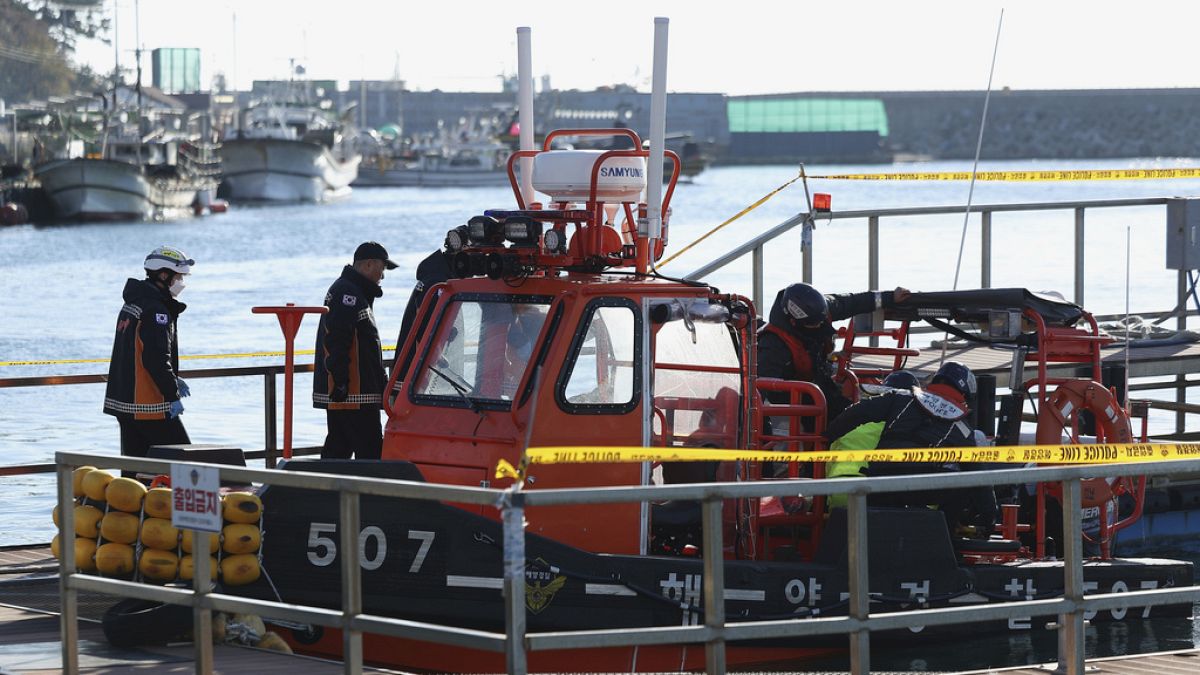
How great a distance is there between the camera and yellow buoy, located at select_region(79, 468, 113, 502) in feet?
25.4

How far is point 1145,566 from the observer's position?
31.7 feet

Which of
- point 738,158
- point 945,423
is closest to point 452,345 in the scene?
point 945,423

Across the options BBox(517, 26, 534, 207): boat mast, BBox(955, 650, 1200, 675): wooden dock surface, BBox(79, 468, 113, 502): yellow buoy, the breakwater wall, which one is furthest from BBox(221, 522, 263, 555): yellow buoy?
the breakwater wall

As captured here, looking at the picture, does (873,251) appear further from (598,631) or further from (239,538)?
(598,631)

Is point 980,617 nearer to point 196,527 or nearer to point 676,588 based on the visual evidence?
point 676,588

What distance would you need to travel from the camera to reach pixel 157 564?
Answer: 24.8 ft

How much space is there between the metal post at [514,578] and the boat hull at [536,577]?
1.71 metres

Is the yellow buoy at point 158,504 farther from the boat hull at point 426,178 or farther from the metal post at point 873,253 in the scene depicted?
the boat hull at point 426,178

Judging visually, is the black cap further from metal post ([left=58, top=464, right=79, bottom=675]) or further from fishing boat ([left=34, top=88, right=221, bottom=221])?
fishing boat ([left=34, top=88, right=221, bottom=221])

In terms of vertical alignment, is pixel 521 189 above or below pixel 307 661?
above

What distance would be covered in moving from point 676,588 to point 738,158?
15465 cm

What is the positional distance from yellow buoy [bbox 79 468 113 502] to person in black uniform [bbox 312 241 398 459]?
1956 millimetres

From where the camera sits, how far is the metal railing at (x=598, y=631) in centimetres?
585

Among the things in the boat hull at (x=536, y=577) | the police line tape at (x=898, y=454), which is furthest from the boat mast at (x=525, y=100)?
the boat hull at (x=536, y=577)
